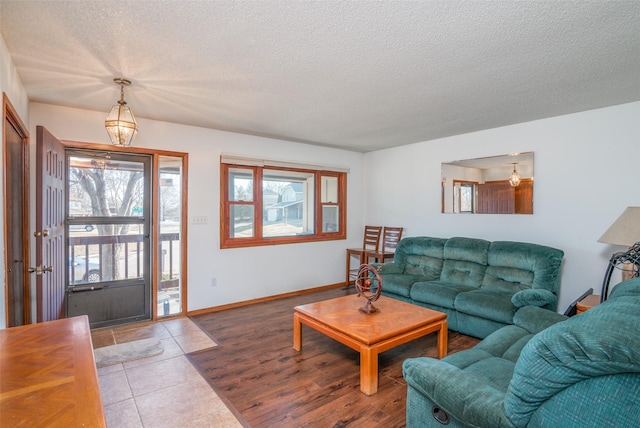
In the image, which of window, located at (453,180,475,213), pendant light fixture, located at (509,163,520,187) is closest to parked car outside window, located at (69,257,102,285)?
window, located at (453,180,475,213)

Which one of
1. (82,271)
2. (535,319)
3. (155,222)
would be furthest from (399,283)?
(82,271)

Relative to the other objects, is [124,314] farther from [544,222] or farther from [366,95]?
[544,222]

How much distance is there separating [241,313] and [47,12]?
347 centimetres

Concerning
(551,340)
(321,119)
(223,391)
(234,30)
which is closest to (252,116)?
(321,119)

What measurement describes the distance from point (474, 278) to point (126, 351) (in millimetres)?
3806

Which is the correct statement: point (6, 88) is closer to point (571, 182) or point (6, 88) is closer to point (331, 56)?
point (331, 56)

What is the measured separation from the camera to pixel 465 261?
13.1ft

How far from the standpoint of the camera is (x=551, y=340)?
1.08 meters

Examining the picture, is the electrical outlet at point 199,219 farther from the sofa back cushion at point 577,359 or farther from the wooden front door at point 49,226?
the sofa back cushion at point 577,359

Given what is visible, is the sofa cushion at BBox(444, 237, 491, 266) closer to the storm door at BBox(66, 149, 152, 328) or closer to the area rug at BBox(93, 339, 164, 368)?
the area rug at BBox(93, 339, 164, 368)

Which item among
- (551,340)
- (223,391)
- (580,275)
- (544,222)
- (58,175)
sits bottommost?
(223,391)

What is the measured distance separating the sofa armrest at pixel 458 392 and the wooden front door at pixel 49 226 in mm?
2693

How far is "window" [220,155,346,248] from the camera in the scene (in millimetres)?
4559

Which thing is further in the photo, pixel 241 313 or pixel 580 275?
pixel 241 313
